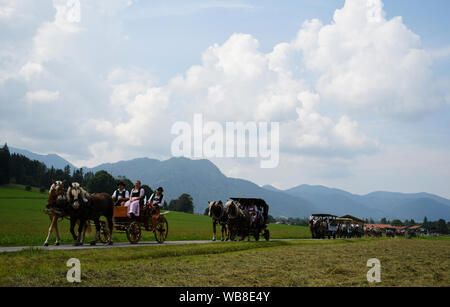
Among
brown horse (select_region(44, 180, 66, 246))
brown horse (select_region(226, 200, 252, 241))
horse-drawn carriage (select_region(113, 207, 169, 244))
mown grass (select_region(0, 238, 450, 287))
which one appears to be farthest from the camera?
brown horse (select_region(226, 200, 252, 241))

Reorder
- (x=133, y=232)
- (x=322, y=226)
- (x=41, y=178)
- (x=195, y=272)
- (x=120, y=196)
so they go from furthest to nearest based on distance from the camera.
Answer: (x=41, y=178), (x=322, y=226), (x=120, y=196), (x=133, y=232), (x=195, y=272)

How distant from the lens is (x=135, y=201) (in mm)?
19891

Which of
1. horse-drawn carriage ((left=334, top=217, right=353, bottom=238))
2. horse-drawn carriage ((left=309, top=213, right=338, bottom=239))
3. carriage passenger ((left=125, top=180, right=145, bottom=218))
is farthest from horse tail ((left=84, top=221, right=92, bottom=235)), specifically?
horse-drawn carriage ((left=334, top=217, right=353, bottom=238))

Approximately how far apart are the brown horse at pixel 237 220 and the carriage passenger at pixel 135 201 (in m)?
7.02

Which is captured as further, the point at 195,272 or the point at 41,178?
the point at 41,178

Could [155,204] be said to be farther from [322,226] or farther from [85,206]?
[322,226]

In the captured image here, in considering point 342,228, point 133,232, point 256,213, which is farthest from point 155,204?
point 342,228

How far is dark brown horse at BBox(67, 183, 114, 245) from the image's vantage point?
55.3 feet

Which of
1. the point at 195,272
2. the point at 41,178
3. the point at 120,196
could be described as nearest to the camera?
the point at 195,272

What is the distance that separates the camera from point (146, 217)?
20844mm

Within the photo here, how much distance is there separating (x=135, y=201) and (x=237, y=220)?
26.9 feet

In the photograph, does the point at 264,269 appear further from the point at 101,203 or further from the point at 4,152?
the point at 4,152

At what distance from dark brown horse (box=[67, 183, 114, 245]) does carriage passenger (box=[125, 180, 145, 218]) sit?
1.02 metres

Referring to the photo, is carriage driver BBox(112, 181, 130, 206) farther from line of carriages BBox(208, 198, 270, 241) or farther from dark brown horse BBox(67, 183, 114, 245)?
A: line of carriages BBox(208, 198, 270, 241)
